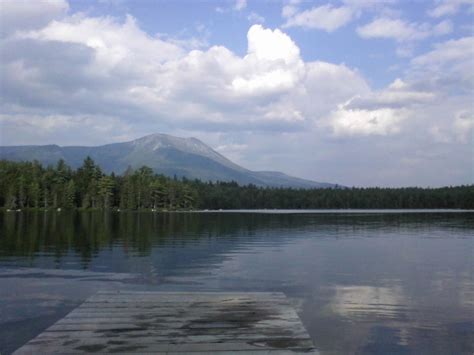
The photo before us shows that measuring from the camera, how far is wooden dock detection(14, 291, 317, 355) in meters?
12.5

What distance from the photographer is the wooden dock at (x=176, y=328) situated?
41.2 ft

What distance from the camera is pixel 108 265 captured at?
32844 millimetres

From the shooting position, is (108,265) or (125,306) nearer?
(125,306)

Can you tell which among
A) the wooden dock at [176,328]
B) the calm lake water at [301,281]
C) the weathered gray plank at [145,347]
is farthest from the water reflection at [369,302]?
the weathered gray plank at [145,347]

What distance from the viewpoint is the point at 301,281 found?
93.5ft

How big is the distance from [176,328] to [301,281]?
15.5 metres

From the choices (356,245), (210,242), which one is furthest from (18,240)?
(356,245)

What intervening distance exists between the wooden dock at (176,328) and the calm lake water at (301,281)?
193cm

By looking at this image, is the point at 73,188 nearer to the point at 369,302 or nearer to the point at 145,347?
the point at 369,302

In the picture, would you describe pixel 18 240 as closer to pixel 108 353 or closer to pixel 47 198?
pixel 108 353

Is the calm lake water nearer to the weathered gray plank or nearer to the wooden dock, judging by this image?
the wooden dock

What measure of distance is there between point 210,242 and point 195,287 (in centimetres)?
2705

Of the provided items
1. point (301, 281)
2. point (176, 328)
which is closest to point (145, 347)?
point (176, 328)

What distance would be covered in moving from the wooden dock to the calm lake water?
193 cm
